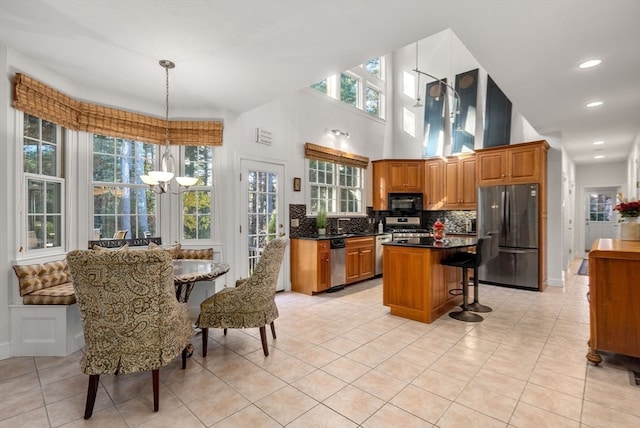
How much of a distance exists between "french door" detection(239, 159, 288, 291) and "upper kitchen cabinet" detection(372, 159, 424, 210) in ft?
8.12

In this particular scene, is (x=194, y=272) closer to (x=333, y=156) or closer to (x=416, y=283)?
(x=416, y=283)

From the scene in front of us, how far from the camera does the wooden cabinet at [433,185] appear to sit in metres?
6.30

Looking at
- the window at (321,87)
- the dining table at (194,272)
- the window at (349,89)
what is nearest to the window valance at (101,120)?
the dining table at (194,272)

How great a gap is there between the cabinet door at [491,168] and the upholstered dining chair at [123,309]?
5254mm

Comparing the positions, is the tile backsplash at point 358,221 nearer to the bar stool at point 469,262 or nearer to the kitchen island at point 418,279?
the kitchen island at point 418,279

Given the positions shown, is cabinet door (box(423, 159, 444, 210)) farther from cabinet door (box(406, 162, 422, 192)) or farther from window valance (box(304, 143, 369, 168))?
window valance (box(304, 143, 369, 168))

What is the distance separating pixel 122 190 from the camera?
3873mm

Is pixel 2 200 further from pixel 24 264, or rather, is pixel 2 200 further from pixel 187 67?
pixel 187 67

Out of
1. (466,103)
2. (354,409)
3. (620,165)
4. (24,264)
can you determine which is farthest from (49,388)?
(620,165)

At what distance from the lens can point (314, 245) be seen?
4.82m

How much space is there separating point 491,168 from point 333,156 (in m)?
2.72

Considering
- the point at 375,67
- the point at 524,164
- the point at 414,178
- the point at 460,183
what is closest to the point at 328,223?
the point at 414,178

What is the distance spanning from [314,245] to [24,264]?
323 centimetres

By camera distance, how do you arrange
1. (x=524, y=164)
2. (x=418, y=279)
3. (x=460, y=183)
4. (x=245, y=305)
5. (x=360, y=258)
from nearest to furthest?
(x=245, y=305) → (x=418, y=279) → (x=524, y=164) → (x=360, y=258) → (x=460, y=183)
